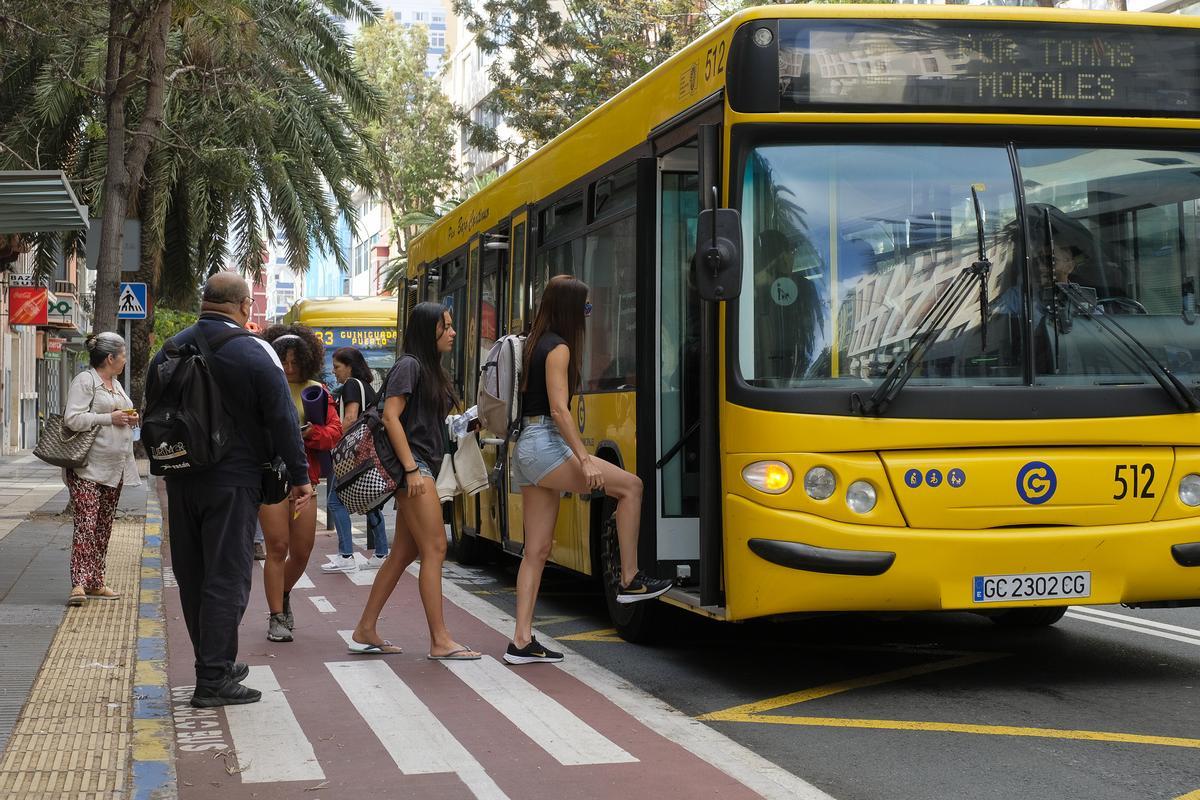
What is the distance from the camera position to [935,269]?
6.98 metres

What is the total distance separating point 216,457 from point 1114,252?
13.0 ft

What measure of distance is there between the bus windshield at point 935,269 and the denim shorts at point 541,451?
1293mm

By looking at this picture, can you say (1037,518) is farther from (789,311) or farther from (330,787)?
(330,787)

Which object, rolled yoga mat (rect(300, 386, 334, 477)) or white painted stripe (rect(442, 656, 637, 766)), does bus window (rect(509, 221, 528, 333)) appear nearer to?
rolled yoga mat (rect(300, 386, 334, 477))

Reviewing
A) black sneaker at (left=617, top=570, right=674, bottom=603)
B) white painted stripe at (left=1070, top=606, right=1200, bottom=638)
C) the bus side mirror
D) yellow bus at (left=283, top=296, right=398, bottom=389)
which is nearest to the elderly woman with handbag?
black sneaker at (left=617, top=570, right=674, bottom=603)

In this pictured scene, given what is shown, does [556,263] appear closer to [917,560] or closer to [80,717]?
[917,560]

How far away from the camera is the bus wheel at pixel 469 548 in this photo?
13.8 m

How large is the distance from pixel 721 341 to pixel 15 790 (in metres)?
3.38

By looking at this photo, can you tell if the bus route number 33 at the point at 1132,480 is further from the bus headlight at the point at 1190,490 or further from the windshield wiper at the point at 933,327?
the windshield wiper at the point at 933,327

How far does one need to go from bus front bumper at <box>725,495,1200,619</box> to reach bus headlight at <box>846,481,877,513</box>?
0.27ft

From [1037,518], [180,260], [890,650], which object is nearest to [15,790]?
[1037,518]

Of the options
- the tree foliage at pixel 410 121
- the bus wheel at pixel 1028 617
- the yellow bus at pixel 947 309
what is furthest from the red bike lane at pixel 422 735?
the tree foliage at pixel 410 121

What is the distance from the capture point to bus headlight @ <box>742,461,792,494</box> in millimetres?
6879

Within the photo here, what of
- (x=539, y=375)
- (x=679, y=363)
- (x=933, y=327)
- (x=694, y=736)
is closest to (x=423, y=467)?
(x=539, y=375)
